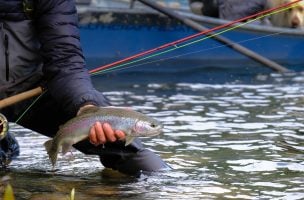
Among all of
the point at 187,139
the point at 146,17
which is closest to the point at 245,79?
the point at 146,17

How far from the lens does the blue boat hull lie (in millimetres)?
12820

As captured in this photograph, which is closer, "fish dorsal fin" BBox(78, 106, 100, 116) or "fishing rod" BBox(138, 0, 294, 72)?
"fish dorsal fin" BBox(78, 106, 100, 116)

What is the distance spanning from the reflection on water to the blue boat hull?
286 cm

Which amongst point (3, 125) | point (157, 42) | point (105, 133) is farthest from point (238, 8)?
point (105, 133)

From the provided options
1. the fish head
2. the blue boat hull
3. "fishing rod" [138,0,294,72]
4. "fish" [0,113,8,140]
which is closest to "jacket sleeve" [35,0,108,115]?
"fish" [0,113,8,140]

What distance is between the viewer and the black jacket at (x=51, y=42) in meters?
5.27

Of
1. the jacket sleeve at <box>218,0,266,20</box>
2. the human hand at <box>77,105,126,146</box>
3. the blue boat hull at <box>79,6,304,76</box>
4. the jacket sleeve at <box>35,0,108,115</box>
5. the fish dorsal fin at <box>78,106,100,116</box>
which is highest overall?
the jacket sleeve at <box>35,0,108,115</box>

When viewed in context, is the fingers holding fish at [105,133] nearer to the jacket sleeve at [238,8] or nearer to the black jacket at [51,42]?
the black jacket at [51,42]

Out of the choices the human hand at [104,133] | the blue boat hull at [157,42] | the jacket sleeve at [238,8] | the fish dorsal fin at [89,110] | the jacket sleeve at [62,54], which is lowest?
the blue boat hull at [157,42]

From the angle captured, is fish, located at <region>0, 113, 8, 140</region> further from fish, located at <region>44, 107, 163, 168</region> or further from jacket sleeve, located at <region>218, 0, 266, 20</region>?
jacket sleeve, located at <region>218, 0, 266, 20</region>

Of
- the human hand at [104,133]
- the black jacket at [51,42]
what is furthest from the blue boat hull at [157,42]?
the human hand at [104,133]

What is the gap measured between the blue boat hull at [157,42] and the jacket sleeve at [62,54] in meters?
7.29

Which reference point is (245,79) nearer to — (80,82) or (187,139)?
(187,139)

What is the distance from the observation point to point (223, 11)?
13.5 meters
